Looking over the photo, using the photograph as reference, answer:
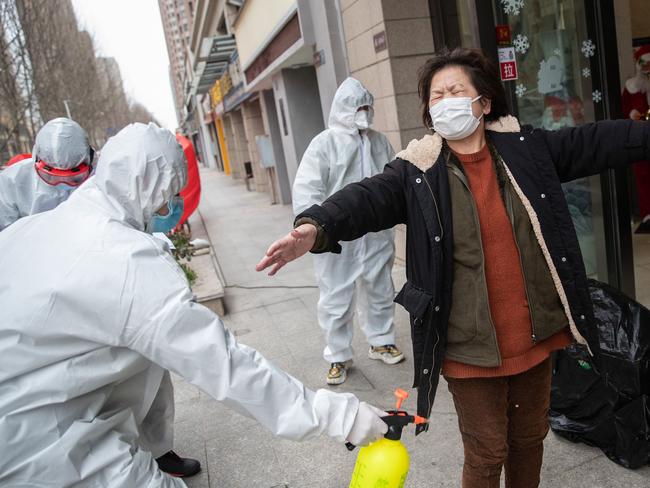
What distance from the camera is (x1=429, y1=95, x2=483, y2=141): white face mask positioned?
1.76 meters

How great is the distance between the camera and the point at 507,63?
3236mm

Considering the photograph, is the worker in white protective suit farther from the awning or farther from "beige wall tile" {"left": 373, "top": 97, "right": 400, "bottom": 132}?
the awning

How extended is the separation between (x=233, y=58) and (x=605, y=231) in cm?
1259

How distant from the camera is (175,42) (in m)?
85.4

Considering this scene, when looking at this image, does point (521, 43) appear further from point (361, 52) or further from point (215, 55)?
point (215, 55)

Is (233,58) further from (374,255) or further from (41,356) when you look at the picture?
(41,356)

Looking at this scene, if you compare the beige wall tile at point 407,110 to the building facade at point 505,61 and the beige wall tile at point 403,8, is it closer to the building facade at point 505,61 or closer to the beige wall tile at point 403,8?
the building facade at point 505,61

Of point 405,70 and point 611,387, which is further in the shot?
point 405,70

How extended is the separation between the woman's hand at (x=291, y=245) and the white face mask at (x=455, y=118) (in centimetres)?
54

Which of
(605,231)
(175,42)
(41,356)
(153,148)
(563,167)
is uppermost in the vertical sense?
(175,42)

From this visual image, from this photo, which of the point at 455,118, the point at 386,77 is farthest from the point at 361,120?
the point at 386,77

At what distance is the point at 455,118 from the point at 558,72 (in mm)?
2254

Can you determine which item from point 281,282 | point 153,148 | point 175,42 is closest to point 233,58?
point 281,282

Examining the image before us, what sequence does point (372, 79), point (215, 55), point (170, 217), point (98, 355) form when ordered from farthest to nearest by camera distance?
point (215, 55)
point (372, 79)
point (170, 217)
point (98, 355)
